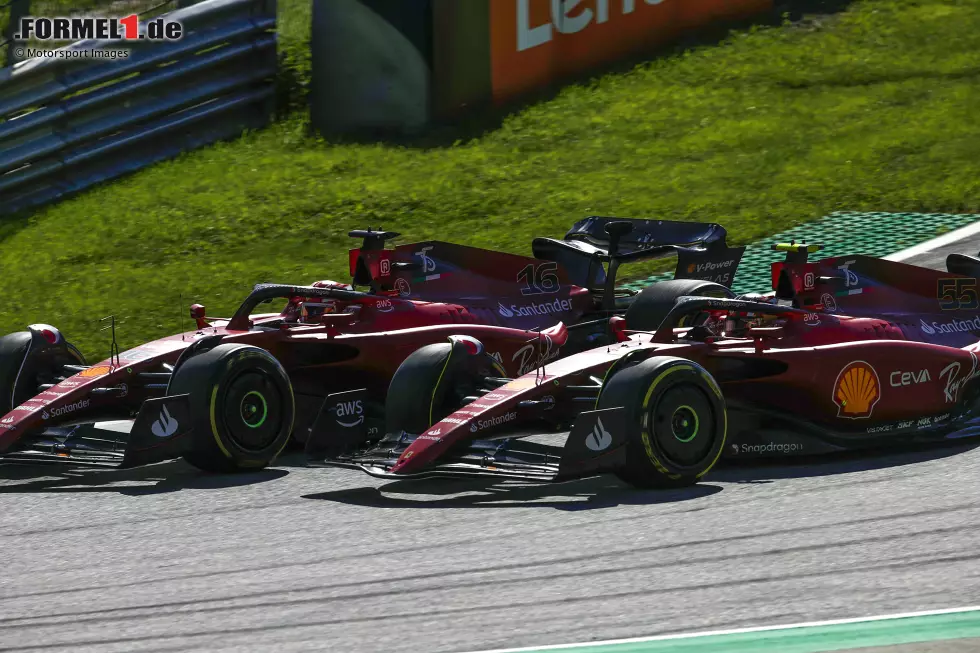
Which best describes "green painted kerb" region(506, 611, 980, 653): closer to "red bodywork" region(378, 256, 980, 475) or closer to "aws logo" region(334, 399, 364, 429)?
"red bodywork" region(378, 256, 980, 475)

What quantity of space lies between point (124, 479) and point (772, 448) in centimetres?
373

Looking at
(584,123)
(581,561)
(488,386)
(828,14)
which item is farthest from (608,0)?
(581,561)

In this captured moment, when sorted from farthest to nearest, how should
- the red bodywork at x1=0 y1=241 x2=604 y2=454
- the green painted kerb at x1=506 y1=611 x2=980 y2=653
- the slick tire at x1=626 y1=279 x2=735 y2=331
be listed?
the slick tire at x1=626 y1=279 x2=735 y2=331 < the red bodywork at x1=0 y1=241 x2=604 y2=454 < the green painted kerb at x1=506 y1=611 x2=980 y2=653

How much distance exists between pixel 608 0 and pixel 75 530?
554 inches

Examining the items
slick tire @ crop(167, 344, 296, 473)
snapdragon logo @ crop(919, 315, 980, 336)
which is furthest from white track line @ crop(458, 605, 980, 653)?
snapdragon logo @ crop(919, 315, 980, 336)

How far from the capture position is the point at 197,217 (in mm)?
17375

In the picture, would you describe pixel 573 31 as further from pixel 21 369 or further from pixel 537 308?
pixel 21 369

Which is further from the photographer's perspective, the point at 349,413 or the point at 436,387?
the point at 349,413

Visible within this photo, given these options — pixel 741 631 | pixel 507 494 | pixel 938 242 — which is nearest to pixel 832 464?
pixel 507 494

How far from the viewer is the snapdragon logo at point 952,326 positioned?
961cm

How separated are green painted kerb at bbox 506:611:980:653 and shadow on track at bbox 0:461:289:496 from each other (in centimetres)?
381

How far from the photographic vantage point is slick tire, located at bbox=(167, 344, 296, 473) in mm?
8578

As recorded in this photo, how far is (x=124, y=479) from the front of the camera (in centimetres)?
896

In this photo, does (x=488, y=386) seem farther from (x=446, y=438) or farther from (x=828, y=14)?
(x=828, y=14)
